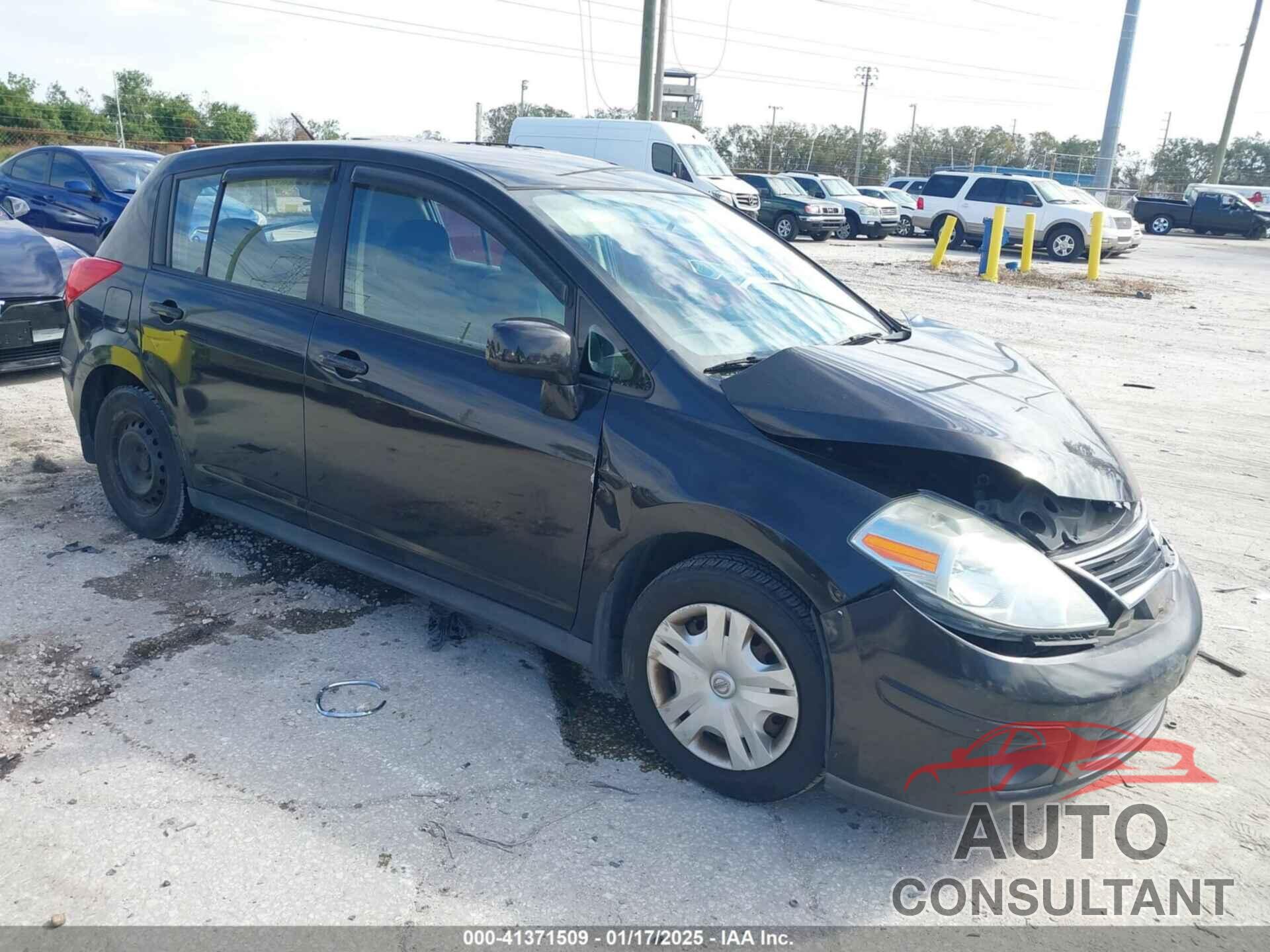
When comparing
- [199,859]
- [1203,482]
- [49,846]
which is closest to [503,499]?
[199,859]

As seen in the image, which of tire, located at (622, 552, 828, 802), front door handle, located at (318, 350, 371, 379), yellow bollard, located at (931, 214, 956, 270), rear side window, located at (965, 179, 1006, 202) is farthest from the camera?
rear side window, located at (965, 179, 1006, 202)

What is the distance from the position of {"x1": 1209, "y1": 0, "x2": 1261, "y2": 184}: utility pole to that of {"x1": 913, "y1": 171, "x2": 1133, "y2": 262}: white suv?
29.1 m

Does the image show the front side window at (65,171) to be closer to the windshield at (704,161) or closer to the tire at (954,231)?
the windshield at (704,161)

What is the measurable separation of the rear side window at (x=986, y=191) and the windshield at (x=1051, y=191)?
85cm

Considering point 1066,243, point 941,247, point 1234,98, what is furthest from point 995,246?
point 1234,98

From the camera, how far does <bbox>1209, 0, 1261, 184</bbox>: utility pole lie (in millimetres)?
47062

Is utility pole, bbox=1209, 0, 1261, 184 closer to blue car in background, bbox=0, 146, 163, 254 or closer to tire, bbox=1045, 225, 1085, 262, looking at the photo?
tire, bbox=1045, 225, 1085, 262

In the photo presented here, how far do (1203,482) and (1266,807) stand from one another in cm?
375

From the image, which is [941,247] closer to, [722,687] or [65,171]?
[65,171]

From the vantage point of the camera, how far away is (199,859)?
104 inches

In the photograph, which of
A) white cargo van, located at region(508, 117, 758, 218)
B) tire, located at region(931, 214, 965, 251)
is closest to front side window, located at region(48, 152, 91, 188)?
white cargo van, located at region(508, 117, 758, 218)

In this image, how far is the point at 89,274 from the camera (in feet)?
15.3

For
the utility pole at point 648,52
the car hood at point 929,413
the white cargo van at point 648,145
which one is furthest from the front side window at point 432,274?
the utility pole at point 648,52

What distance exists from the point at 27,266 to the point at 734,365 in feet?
21.9
